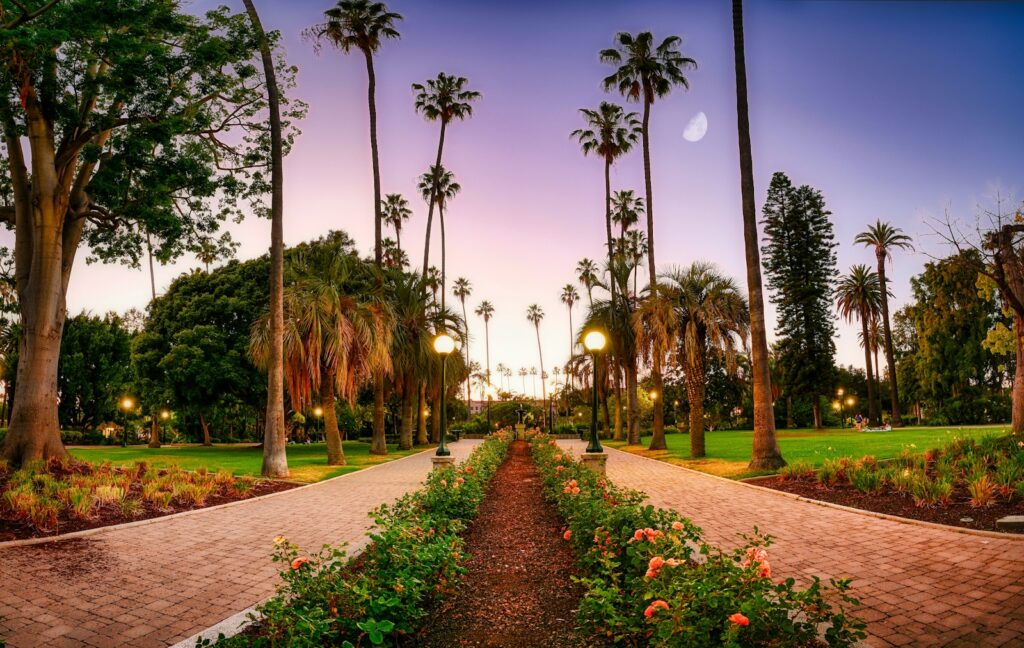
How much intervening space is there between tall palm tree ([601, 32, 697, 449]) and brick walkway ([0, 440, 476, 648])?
56.7ft

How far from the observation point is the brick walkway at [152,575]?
4.35 metres

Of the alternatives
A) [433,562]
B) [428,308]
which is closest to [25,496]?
[433,562]

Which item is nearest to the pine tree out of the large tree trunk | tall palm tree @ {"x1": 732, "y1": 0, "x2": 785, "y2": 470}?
tall palm tree @ {"x1": 732, "y1": 0, "x2": 785, "y2": 470}

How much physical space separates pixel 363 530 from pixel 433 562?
376cm

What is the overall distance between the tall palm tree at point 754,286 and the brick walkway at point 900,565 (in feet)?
14.9

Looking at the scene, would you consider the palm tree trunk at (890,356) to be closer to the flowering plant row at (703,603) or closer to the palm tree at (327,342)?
the palm tree at (327,342)

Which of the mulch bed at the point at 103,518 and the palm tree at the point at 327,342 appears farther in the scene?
the palm tree at the point at 327,342

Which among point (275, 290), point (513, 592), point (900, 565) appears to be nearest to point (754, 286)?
point (900, 565)

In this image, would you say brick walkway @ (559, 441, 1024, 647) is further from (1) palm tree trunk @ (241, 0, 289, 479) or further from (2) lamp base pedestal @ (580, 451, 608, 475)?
(1) palm tree trunk @ (241, 0, 289, 479)

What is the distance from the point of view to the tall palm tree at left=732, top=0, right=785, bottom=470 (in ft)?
45.6

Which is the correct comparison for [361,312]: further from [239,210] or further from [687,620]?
[687,620]

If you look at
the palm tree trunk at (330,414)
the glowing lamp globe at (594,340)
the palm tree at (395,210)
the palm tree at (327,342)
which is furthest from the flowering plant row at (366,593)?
the palm tree at (395,210)

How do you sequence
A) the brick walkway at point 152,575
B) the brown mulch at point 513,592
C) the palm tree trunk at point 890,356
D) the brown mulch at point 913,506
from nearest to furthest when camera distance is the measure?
1. the brown mulch at point 513,592
2. the brick walkway at point 152,575
3. the brown mulch at point 913,506
4. the palm tree trunk at point 890,356

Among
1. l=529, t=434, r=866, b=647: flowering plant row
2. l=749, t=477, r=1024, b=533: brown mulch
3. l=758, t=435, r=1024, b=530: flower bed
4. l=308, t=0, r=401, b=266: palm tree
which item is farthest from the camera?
l=308, t=0, r=401, b=266: palm tree
